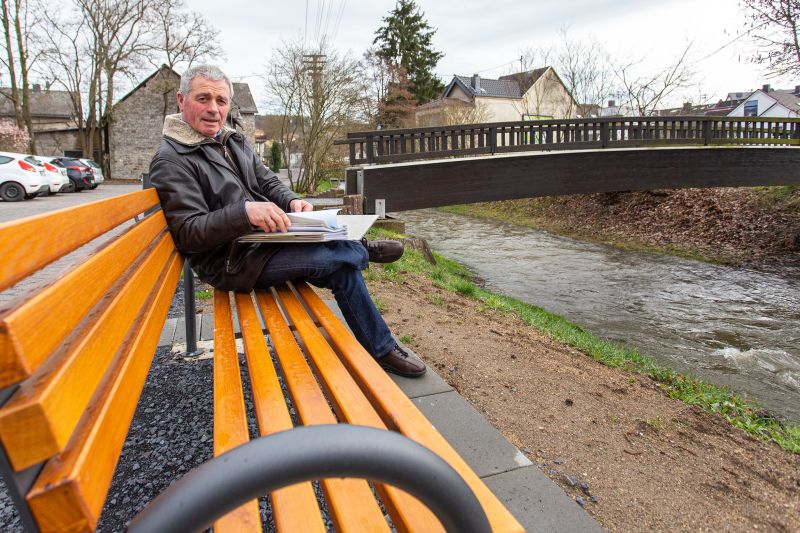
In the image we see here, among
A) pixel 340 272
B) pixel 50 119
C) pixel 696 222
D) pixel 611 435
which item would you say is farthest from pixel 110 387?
pixel 50 119

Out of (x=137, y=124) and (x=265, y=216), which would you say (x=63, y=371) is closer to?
(x=265, y=216)

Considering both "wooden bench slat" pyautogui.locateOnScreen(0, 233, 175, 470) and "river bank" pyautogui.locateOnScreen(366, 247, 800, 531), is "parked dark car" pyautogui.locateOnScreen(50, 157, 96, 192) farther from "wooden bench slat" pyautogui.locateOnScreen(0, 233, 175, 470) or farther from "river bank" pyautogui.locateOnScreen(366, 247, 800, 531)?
"wooden bench slat" pyautogui.locateOnScreen(0, 233, 175, 470)

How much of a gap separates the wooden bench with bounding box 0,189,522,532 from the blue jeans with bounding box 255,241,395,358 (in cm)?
45

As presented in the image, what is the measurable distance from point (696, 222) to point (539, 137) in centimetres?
698

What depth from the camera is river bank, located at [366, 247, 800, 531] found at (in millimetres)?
2357

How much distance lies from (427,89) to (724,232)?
34514 mm

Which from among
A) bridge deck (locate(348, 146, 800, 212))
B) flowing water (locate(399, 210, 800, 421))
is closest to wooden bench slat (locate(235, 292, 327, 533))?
flowing water (locate(399, 210, 800, 421))

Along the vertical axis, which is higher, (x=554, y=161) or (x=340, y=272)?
(x=554, y=161)

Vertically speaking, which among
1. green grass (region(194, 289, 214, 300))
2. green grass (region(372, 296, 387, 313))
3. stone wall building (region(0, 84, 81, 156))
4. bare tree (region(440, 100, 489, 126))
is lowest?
green grass (region(372, 296, 387, 313))

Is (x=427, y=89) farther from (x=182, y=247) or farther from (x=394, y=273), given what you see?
(x=182, y=247)

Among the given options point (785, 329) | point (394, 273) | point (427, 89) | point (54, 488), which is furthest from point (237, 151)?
point (427, 89)

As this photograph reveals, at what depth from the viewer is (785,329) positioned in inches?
298

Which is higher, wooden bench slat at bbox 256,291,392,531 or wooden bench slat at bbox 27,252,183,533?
wooden bench slat at bbox 27,252,183,533

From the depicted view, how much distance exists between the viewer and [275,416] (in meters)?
1.53
